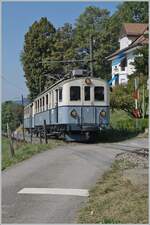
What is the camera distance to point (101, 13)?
266 ft

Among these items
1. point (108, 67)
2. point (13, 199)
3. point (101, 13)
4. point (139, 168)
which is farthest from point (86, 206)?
point (101, 13)

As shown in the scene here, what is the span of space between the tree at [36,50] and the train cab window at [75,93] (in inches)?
1545

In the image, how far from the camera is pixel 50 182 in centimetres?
1099

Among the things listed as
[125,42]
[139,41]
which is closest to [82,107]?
[139,41]

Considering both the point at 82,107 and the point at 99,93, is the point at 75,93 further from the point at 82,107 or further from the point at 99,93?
the point at 99,93

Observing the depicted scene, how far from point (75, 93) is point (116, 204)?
52.4 feet

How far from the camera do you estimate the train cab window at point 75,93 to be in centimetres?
2380

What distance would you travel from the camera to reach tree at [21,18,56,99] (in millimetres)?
63938

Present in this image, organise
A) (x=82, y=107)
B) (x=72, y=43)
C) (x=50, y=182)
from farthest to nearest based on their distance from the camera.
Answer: (x=72, y=43) < (x=82, y=107) < (x=50, y=182)

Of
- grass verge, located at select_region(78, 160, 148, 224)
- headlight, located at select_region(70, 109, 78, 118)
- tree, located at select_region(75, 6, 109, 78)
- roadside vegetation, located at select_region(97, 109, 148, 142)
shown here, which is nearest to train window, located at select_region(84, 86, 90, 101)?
Result: headlight, located at select_region(70, 109, 78, 118)

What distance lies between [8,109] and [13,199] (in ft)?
193

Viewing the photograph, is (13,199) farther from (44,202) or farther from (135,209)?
(135,209)

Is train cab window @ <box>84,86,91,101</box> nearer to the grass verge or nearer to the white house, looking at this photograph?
the grass verge

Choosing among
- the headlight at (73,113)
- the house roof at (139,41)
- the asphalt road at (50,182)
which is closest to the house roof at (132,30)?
the house roof at (139,41)
